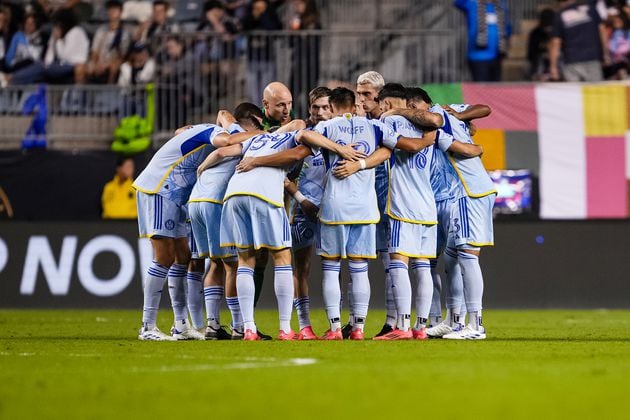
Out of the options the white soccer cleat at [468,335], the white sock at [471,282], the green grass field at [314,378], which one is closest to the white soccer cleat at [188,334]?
the green grass field at [314,378]

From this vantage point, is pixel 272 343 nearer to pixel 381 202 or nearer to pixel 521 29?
pixel 381 202

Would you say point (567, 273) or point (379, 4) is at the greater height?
point (379, 4)

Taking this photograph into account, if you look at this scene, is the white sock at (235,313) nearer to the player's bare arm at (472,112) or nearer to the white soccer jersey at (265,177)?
the white soccer jersey at (265,177)

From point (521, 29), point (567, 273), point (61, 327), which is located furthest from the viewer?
point (521, 29)

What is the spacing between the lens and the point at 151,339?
12.1 m

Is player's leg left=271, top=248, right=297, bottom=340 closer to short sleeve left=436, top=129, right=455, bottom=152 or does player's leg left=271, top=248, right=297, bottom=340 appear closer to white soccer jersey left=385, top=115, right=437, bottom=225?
white soccer jersey left=385, top=115, right=437, bottom=225

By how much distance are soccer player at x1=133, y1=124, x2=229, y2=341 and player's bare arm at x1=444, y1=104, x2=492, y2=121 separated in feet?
7.39

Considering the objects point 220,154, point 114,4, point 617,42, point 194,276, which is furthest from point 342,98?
point 617,42

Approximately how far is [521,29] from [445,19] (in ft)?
5.51

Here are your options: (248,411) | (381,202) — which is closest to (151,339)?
(381,202)

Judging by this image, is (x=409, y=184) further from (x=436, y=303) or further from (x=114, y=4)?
(x=114, y=4)

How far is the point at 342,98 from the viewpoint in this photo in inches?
466

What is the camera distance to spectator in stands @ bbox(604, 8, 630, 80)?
21391mm

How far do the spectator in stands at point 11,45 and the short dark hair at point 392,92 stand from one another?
423 inches
